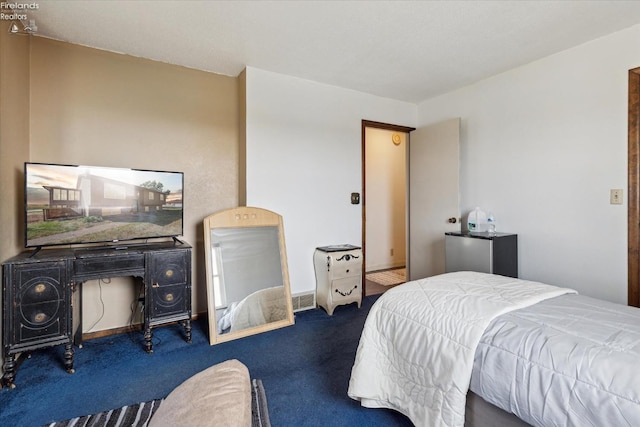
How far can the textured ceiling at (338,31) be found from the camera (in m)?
2.10

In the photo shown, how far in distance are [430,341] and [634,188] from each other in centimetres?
228

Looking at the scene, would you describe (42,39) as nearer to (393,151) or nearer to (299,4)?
(299,4)

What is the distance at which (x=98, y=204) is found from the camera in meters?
2.44

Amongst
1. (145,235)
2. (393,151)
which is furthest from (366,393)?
(393,151)

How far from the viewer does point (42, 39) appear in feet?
8.10

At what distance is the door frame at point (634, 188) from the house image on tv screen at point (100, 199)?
3.78m

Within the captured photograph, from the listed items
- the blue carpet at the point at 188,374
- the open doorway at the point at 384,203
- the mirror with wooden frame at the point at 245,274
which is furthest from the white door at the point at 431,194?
the mirror with wooden frame at the point at 245,274

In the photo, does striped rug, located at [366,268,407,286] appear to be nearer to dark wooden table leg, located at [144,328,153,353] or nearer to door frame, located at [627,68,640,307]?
door frame, located at [627,68,640,307]

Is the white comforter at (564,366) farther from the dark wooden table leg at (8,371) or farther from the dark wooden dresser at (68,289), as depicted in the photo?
the dark wooden table leg at (8,371)

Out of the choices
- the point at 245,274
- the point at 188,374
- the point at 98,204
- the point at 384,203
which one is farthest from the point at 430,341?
the point at 384,203

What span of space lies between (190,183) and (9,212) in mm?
1312

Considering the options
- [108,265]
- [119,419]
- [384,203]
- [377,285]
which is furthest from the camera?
[384,203]

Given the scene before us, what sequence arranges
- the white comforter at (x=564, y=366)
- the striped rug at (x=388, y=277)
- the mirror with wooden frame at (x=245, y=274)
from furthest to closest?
the striped rug at (x=388, y=277) < the mirror with wooden frame at (x=245, y=274) < the white comforter at (x=564, y=366)

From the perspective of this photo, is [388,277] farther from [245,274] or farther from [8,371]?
[8,371]
